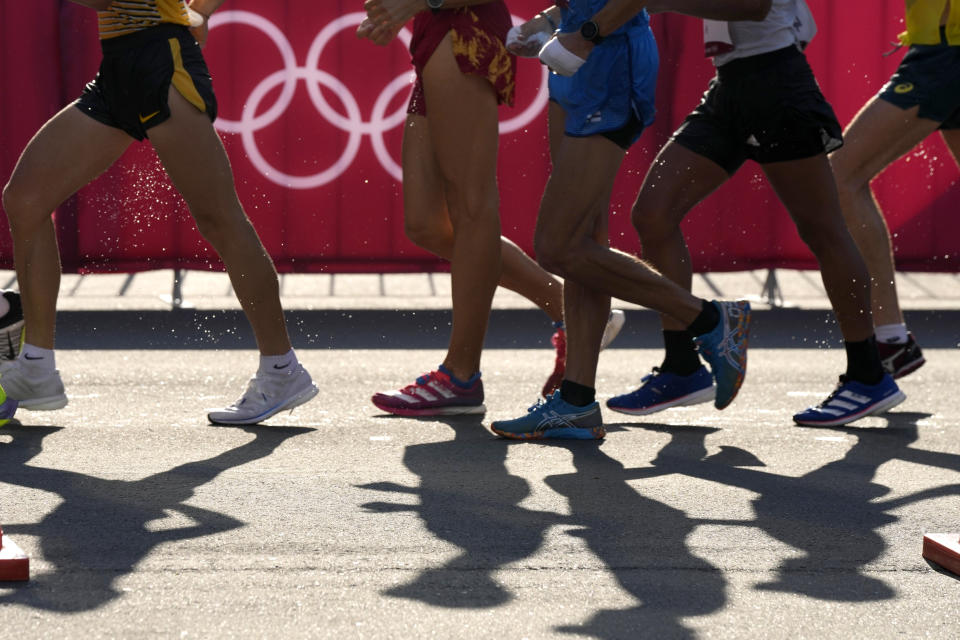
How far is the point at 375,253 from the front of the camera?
9.10 metres

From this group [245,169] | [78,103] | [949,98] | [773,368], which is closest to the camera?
[78,103]

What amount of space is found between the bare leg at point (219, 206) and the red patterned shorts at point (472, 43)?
0.71 metres

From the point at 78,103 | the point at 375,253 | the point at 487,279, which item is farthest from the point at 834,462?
the point at 375,253

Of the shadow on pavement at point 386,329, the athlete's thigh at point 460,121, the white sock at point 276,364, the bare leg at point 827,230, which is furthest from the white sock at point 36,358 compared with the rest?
the bare leg at point 827,230

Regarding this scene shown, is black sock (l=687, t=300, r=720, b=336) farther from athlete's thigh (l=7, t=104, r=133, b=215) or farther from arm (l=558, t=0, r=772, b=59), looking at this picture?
athlete's thigh (l=7, t=104, r=133, b=215)

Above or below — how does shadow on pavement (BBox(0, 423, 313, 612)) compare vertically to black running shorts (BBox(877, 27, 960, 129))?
below

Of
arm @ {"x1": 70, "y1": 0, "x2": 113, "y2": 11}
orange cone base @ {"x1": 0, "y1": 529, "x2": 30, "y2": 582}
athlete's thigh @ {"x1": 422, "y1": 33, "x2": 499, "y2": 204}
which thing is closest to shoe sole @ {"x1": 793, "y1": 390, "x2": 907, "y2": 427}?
athlete's thigh @ {"x1": 422, "y1": 33, "x2": 499, "y2": 204}

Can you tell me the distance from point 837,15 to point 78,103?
16.1 feet

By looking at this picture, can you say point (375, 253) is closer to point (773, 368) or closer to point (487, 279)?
point (773, 368)

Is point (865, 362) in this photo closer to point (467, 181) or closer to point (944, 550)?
point (467, 181)

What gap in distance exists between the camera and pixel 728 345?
523 centimetres

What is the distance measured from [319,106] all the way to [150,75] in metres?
3.79

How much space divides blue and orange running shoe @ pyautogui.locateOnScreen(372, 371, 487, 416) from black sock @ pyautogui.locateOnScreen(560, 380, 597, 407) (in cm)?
57

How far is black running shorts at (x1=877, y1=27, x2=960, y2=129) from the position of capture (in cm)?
597
